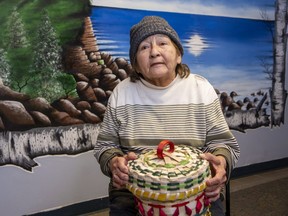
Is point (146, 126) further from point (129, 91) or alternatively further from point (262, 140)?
point (262, 140)

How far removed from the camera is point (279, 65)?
114 inches

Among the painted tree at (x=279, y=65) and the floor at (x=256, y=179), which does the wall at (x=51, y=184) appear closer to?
the floor at (x=256, y=179)

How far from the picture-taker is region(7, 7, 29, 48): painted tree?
178cm

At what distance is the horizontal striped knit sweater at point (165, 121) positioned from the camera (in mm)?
1096

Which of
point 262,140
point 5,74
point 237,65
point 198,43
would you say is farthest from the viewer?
point 262,140

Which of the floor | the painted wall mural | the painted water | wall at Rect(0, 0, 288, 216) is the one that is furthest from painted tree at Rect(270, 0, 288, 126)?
wall at Rect(0, 0, 288, 216)

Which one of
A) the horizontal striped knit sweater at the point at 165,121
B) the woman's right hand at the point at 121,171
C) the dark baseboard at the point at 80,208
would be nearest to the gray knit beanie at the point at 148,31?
the horizontal striped knit sweater at the point at 165,121

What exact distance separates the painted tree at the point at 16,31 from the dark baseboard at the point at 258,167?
2.02 meters

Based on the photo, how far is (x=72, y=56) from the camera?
197 cm

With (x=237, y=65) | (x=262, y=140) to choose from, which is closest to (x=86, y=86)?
(x=237, y=65)

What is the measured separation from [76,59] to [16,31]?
0.38m

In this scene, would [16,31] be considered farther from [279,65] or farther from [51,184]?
[279,65]

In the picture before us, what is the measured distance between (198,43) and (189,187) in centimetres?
182

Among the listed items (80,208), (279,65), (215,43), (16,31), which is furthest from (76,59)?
(279,65)
